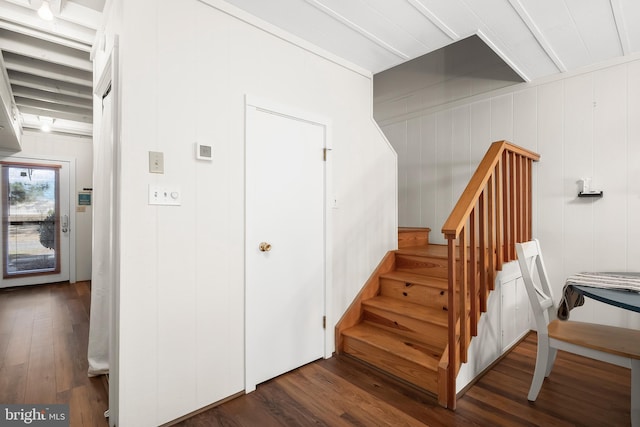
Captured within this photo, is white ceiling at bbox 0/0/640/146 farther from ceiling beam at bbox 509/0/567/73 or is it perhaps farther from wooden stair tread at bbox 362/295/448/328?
wooden stair tread at bbox 362/295/448/328

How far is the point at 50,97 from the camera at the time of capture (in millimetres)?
→ 3869

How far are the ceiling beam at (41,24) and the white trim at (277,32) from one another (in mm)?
1163

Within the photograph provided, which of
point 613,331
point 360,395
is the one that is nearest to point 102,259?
point 360,395

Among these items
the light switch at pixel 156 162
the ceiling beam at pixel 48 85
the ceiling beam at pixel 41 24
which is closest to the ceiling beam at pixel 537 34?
the light switch at pixel 156 162

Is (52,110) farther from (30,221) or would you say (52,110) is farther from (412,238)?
(412,238)

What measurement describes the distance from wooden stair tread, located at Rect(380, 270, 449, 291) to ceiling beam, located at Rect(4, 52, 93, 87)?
12.1 ft

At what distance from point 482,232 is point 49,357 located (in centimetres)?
355

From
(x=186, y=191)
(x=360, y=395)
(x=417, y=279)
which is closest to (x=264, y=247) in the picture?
(x=186, y=191)

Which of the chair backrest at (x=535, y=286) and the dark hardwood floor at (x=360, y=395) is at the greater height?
the chair backrest at (x=535, y=286)

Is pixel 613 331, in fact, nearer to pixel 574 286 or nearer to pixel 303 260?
pixel 574 286

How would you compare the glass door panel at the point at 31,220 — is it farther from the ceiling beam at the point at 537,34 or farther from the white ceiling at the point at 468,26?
the ceiling beam at the point at 537,34

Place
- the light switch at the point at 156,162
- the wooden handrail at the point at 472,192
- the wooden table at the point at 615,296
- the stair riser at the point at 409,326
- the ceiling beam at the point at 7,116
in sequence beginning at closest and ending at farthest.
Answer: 1. the wooden table at the point at 615,296
2. the light switch at the point at 156,162
3. the wooden handrail at the point at 472,192
4. the stair riser at the point at 409,326
5. the ceiling beam at the point at 7,116

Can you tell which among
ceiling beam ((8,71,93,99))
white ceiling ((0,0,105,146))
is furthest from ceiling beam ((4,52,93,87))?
ceiling beam ((8,71,93,99))

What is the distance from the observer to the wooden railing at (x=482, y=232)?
1.85 metres
